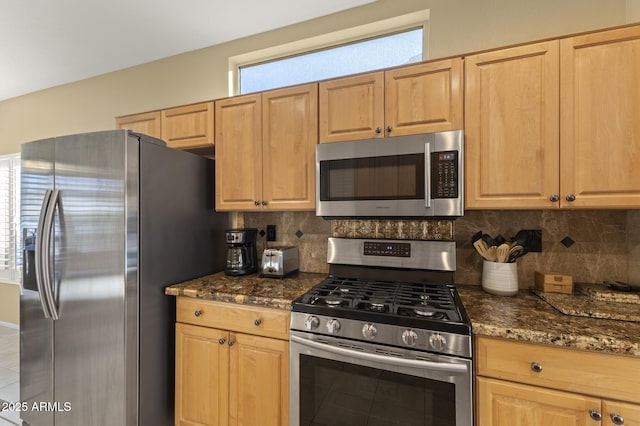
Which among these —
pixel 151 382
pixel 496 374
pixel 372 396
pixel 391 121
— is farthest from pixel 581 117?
pixel 151 382

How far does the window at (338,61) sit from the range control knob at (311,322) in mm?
1722

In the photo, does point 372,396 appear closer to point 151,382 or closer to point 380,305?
point 380,305

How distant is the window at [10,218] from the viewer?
3.38 meters

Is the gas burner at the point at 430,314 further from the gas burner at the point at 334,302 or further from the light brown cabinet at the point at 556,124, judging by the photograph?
the light brown cabinet at the point at 556,124

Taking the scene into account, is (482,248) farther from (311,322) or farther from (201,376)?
(201,376)

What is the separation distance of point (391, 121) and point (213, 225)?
146cm

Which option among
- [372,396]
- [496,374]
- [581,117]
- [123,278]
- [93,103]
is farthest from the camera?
[93,103]

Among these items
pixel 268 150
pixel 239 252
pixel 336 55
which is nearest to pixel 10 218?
pixel 239 252

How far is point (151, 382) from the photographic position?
1571mm

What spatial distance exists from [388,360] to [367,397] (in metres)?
0.21

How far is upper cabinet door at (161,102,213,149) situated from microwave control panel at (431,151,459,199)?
5.07 feet

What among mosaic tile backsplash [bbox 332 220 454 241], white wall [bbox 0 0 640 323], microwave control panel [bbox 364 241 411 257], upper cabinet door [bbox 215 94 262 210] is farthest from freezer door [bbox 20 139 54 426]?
microwave control panel [bbox 364 241 411 257]

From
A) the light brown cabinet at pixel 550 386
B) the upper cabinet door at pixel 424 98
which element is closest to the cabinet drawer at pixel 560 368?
the light brown cabinet at pixel 550 386

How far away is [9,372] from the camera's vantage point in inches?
102
